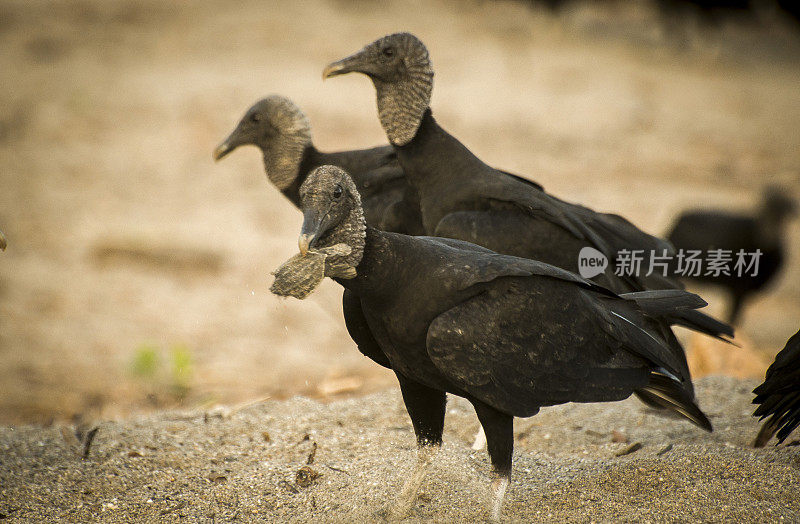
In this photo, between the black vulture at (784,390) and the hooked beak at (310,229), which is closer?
Answer: the hooked beak at (310,229)

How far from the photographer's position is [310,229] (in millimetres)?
2455

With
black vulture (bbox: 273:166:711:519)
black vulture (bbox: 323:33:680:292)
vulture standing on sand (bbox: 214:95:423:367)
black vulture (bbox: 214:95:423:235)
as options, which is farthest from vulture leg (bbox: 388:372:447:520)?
black vulture (bbox: 214:95:423:235)

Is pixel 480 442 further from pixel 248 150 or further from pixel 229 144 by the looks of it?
pixel 248 150

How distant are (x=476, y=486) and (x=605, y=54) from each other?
10.6 meters

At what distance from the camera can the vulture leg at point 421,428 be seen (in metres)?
3.02

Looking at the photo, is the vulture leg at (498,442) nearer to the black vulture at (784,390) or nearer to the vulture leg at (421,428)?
the vulture leg at (421,428)

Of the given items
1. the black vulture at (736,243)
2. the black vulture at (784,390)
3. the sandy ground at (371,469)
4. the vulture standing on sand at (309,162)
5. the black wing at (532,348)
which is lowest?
the sandy ground at (371,469)

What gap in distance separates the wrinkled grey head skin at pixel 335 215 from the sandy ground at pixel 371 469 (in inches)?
42.2

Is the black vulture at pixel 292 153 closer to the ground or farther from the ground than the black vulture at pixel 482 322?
farther from the ground

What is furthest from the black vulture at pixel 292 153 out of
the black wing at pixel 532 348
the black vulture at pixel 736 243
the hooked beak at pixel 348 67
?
the black vulture at pixel 736 243

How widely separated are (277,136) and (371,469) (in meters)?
2.10

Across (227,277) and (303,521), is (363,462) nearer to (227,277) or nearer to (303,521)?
(303,521)

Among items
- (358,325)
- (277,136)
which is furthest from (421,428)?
(277,136)

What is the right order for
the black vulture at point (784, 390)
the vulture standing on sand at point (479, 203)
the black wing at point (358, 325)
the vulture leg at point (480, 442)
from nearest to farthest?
1. the black wing at point (358, 325)
2. the black vulture at point (784, 390)
3. the vulture standing on sand at point (479, 203)
4. the vulture leg at point (480, 442)
